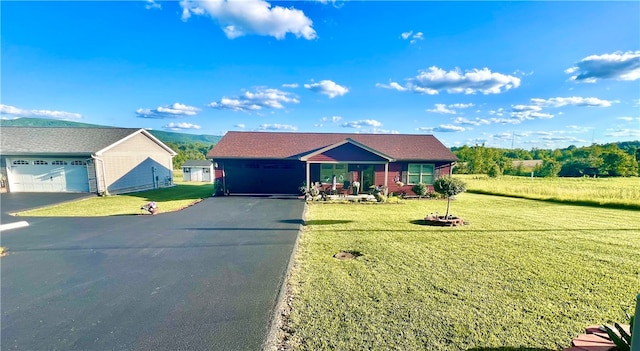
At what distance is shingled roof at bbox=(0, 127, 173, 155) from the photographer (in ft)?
57.2

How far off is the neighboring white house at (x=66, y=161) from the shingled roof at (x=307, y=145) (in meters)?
7.28

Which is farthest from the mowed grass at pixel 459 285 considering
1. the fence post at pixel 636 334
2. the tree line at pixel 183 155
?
the tree line at pixel 183 155

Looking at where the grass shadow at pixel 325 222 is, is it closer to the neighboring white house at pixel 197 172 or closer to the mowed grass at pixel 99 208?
the mowed grass at pixel 99 208

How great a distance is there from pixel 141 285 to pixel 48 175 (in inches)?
796

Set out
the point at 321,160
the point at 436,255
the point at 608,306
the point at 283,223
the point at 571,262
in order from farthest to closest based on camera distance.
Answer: the point at 321,160 < the point at 283,223 < the point at 436,255 < the point at 571,262 < the point at 608,306

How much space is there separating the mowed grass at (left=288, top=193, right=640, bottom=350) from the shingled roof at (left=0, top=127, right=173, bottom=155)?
18.5 metres

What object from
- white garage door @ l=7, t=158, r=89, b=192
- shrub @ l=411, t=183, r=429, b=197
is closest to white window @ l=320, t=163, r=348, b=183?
shrub @ l=411, t=183, r=429, b=197

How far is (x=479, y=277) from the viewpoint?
218 inches

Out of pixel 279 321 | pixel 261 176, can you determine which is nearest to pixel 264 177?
pixel 261 176

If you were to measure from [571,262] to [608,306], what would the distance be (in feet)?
7.83

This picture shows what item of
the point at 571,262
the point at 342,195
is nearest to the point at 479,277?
the point at 571,262

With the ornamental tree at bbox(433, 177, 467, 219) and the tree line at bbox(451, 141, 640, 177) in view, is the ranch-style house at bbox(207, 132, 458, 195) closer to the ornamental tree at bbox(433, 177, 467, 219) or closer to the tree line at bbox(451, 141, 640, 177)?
the ornamental tree at bbox(433, 177, 467, 219)

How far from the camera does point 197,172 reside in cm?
3341

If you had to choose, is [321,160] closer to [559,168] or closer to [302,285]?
[302,285]
